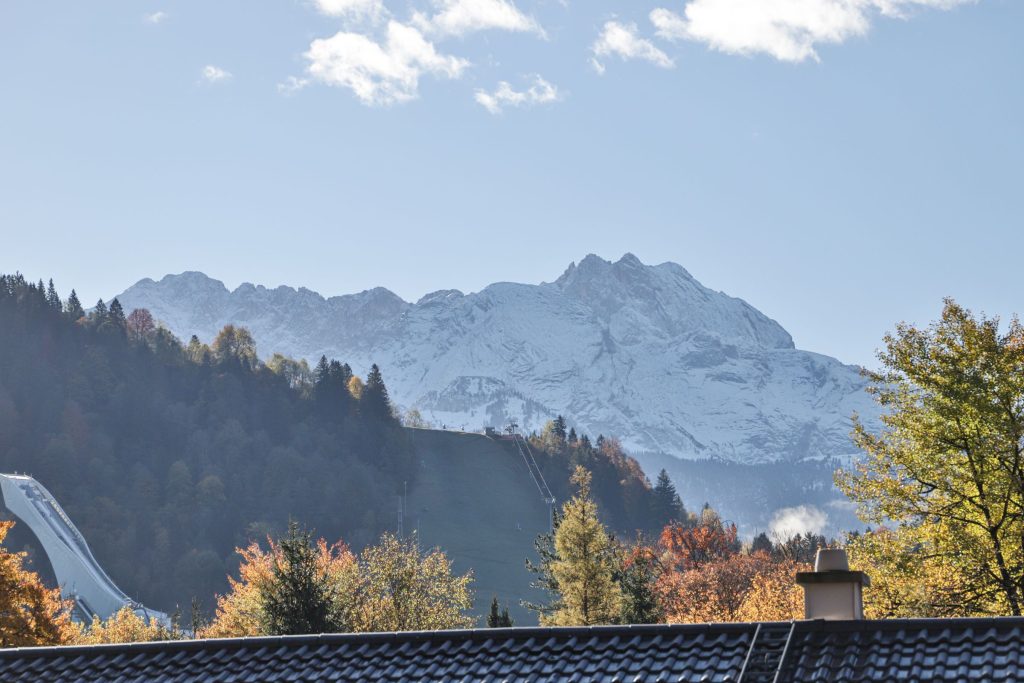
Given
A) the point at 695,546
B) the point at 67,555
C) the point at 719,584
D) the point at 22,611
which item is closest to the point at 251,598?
the point at 22,611

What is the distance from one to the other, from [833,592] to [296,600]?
33163 mm

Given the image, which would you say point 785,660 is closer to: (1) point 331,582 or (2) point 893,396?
(2) point 893,396

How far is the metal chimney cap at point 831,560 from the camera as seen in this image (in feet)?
62.0

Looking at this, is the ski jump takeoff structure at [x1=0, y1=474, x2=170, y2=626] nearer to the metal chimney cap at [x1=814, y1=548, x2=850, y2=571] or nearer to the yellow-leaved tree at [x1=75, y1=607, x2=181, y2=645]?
the yellow-leaved tree at [x1=75, y1=607, x2=181, y2=645]

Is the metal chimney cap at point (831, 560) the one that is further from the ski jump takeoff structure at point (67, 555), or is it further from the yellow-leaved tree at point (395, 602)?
the ski jump takeoff structure at point (67, 555)

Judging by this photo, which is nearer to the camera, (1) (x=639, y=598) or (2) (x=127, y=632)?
(1) (x=639, y=598)

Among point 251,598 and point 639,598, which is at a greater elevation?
point 251,598

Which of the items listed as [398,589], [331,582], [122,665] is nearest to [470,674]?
[122,665]

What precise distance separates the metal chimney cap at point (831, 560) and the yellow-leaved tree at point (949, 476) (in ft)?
45.7

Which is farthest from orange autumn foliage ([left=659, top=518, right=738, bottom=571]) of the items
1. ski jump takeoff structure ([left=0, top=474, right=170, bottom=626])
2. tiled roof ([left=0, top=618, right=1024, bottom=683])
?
tiled roof ([left=0, top=618, right=1024, bottom=683])

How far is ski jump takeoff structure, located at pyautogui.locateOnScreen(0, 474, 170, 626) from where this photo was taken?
487ft

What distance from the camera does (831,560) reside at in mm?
19094

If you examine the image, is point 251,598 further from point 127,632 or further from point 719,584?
point 719,584

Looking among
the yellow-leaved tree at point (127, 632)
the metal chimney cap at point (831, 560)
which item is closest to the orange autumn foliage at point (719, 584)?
the yellow-leaved tree at point (127, 632)
